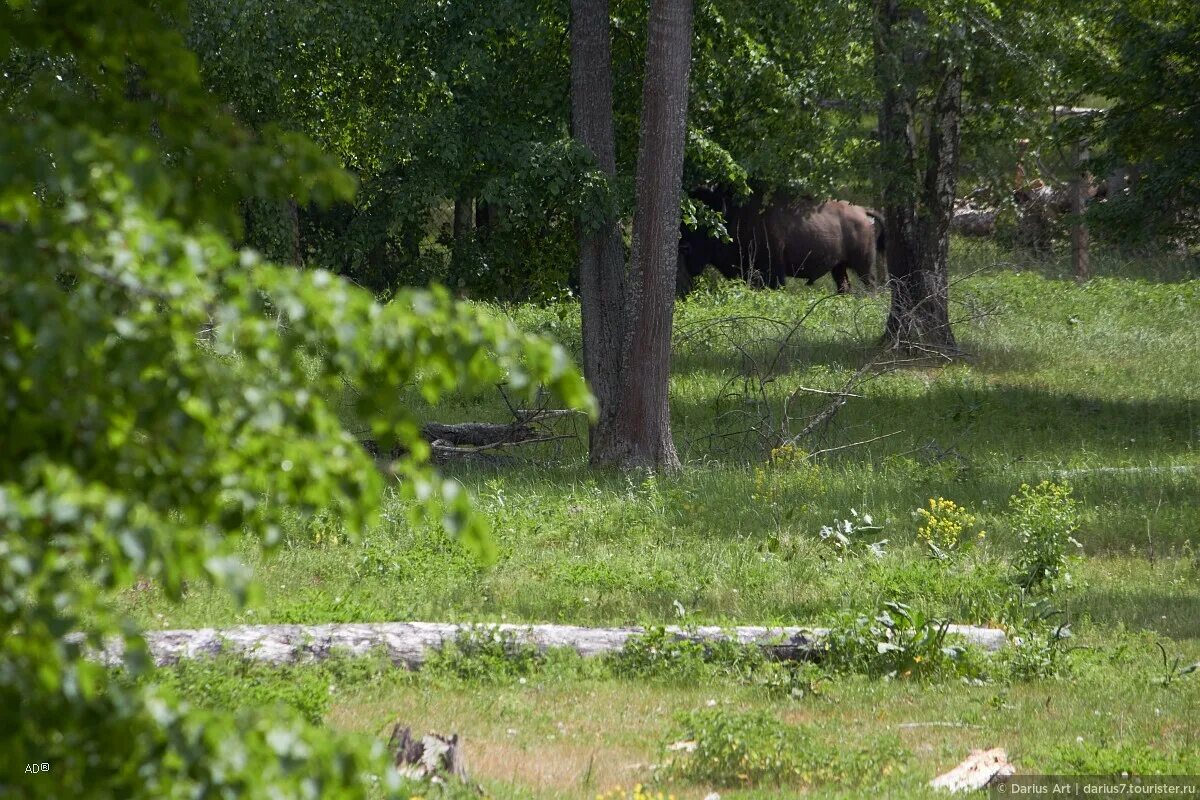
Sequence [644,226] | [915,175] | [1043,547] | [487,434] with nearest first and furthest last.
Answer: [1043,547]
[644,226]
[487,434]
[915,175]

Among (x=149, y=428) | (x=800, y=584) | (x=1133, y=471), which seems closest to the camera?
(x=149, y=428)

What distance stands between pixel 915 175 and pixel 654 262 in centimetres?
709

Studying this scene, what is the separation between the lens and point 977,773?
Result: 6262mm

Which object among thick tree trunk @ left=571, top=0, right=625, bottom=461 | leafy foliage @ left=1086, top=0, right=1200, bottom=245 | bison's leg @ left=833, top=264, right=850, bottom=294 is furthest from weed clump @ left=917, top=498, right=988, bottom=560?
bison's leg @ left=833, top=264, right=850, bottom=294

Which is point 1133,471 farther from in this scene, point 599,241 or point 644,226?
point 599,241

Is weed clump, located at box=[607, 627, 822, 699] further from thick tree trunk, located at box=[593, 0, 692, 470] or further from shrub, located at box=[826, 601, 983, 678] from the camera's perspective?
thick tree trunk, located at box=[593, 0, 692, 470]

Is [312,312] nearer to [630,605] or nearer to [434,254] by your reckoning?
[630,605]

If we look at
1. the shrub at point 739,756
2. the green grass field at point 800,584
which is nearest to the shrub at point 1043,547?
the green grass field at point 800,584

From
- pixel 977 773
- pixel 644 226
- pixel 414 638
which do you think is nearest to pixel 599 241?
pixel 644 226

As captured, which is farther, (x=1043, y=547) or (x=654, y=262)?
(x=654, y=262)

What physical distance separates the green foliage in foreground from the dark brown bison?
23779 millimetres

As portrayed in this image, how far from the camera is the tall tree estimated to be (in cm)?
1352

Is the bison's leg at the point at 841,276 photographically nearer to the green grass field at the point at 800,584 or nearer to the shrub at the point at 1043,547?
the green grass field at the point at 800,584

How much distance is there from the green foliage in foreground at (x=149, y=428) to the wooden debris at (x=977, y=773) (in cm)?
421
